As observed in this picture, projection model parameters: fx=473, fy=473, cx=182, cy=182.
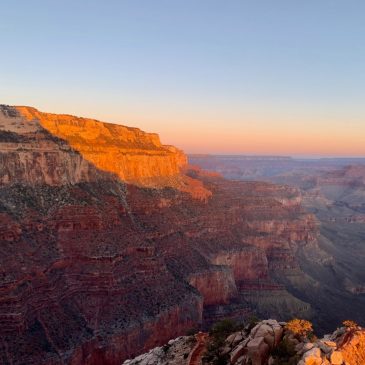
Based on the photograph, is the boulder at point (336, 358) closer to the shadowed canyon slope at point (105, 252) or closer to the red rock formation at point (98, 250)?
the red rock formation at point (98, 250)

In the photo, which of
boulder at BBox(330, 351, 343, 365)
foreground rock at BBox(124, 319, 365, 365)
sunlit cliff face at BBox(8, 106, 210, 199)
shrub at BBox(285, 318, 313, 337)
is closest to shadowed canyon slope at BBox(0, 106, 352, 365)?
sunlit cliff face at BBox(8, 106, 210, 199)

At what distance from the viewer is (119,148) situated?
272ft

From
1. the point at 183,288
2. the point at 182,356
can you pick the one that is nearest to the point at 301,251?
the point at 183,288

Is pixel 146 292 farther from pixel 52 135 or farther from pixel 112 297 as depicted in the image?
pixel 52 135

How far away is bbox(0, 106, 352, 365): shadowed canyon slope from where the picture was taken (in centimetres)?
4969

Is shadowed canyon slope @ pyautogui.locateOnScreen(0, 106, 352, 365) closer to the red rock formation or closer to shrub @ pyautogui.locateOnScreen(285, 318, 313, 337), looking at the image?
the red rock formation

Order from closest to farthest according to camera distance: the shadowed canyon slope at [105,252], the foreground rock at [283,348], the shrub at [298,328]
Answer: the foreground rock at [283,348] < the shrub at [298,328] < the shadowed canyon slope at [105,252]

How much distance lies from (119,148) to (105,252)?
27.8 m

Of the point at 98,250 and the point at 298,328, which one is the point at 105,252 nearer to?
the point at 98,250

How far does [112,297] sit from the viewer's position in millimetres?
56812

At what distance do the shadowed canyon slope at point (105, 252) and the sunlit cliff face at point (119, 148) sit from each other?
0.86 feet

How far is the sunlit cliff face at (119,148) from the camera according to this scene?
234 ft

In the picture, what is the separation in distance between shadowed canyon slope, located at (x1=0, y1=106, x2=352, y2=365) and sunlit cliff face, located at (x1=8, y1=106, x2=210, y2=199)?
0.86 feet

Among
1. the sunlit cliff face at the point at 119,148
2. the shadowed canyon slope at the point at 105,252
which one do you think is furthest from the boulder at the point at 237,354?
the sunlit cliff face at the point at 119,148
